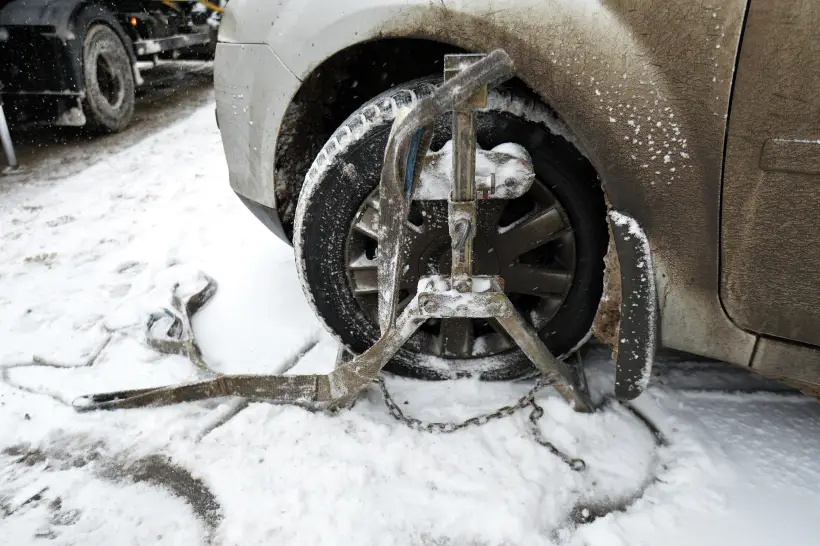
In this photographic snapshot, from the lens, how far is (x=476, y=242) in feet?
6.09

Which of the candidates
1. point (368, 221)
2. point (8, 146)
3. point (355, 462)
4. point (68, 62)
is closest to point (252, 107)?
point (368, 221)

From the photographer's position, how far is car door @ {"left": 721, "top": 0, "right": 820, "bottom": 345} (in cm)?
122

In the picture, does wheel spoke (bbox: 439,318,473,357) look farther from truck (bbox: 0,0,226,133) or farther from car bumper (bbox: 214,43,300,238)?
truck (bbox: 0,0,226,133)

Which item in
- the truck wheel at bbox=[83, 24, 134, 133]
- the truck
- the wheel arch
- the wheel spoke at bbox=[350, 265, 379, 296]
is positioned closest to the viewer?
the wheel spoke at bbox=[350, 265, 379, 296]

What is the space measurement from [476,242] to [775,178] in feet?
2.74

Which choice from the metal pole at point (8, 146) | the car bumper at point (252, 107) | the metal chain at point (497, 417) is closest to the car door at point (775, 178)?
the metal chain at point (497, 417)

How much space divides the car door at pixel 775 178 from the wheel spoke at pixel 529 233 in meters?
0.49

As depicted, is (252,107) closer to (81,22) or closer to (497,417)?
(497,417)

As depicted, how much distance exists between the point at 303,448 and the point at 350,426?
17 centimetres

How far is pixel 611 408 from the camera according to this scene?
6.49ft

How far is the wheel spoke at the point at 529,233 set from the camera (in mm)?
1796

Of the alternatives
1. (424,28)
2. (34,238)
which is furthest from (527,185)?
(34,238)

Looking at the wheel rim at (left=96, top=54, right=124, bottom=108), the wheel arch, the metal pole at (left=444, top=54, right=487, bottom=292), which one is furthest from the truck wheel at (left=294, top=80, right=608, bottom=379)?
the wheel rim at (left=96, top=54, right=124, bottom=108)

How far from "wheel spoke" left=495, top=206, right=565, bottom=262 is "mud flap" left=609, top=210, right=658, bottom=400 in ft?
0.78
